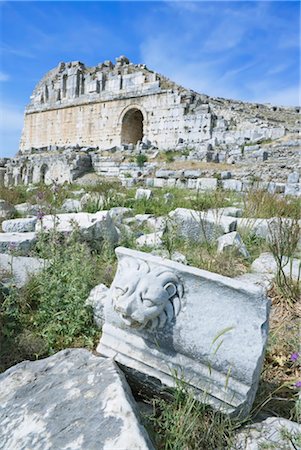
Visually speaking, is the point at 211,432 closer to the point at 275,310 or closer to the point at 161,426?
the point at 161,426

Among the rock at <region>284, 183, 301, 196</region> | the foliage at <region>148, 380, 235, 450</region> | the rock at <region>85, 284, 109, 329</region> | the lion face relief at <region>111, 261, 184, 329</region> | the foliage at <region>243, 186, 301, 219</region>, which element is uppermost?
the rock at <region>284, 183, 301, 196</region>

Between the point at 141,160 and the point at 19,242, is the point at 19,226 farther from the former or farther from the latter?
the point at 141,160

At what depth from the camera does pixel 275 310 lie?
3232mm

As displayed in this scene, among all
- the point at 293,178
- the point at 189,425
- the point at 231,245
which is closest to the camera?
the point at 189,425

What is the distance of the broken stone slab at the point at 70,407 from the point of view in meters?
1.68

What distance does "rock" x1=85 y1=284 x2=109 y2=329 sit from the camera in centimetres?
293

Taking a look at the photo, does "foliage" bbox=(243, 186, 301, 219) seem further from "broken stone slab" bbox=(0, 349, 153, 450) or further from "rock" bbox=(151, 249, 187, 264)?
"broken stone slab" bbox=(0, 349, 153, 450)

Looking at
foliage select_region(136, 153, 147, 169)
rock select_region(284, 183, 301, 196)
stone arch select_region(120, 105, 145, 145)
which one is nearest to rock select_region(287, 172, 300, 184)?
rock select_region(284, 183, 301, 196)

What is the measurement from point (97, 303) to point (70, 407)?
1117mm

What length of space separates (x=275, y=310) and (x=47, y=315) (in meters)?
1.89

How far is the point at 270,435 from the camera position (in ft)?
6.22

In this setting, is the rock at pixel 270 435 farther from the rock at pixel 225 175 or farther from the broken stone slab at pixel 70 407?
the rock at pixel 225 175

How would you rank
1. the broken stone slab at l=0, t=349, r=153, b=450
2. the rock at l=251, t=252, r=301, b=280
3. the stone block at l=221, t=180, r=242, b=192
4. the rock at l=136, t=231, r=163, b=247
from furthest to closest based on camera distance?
the stone block at l=221, t=180, r=242, b=192 < the rock at l=136, t=231, r=163, b=247 < the rock at l=251, t=252, r=301, b=280 < the broken stone slab at l=0, t=349, r=153, b=450

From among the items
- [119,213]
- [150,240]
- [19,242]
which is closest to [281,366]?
[150,240]
